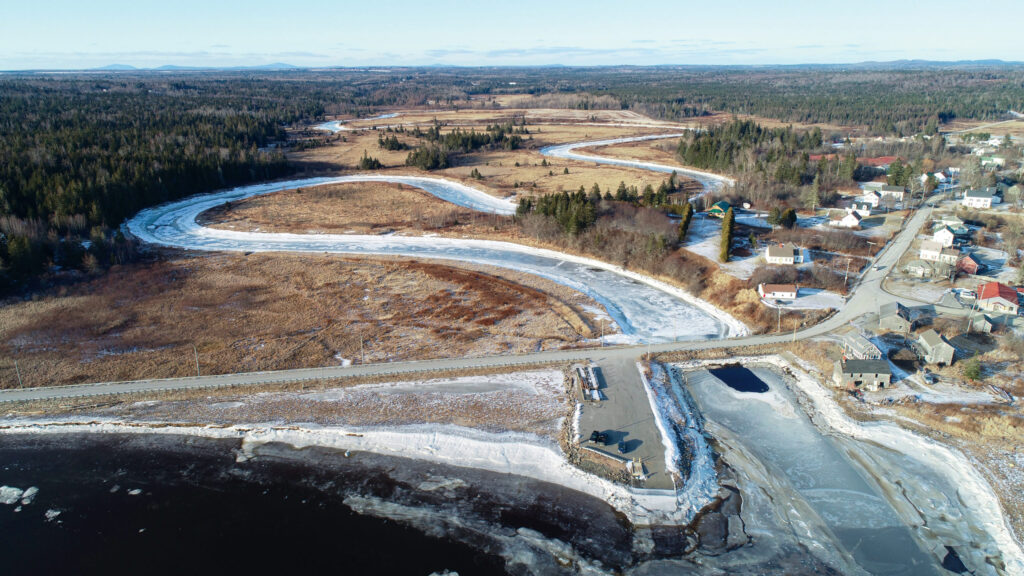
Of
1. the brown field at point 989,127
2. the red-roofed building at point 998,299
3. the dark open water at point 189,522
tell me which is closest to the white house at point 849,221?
the red-roofed building at point 998,299

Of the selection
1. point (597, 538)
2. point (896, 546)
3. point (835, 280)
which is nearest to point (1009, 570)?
point (896, 546)

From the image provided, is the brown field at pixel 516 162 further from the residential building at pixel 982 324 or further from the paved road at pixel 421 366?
the residential building at pixel 982 324

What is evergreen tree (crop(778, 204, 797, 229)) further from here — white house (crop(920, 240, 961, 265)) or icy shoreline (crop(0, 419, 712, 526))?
icy shoreline (crop(0, 419, 712, 526))

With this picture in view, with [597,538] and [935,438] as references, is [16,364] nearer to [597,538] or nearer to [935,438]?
[597,538]

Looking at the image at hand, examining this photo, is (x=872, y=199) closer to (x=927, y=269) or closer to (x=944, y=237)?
(x=944, y=237)

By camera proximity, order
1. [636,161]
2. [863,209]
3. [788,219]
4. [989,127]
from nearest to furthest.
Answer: [788,219] → [863,209] → [636,161] → [989,127]

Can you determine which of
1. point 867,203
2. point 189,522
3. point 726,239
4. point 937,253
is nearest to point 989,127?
point 867,203
